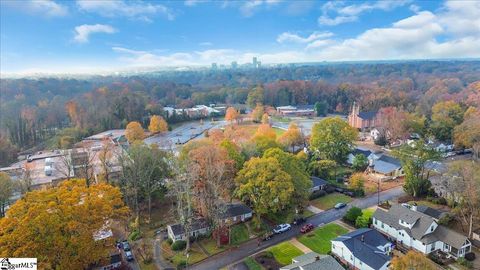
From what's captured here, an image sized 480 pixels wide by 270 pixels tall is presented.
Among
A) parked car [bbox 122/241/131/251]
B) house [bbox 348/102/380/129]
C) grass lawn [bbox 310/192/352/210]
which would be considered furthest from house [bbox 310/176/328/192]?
house [bbox 348/102/380/129]

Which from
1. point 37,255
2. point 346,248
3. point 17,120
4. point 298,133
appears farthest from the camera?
point 17,120

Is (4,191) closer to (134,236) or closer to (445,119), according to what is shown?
(134,236)

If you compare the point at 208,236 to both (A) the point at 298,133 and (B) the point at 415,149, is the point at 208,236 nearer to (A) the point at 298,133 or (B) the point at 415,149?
(B) the point at 415,149

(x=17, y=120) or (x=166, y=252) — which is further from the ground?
(x=17, y=120)

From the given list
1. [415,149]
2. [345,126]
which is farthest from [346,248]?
[345,126]

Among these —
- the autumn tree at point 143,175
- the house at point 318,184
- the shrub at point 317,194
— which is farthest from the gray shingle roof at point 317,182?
the autumn tree at point 143,175

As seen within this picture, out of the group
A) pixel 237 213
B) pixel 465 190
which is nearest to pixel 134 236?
pixel 237 213

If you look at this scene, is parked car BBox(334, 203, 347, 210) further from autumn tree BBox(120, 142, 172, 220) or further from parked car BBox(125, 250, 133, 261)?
parked car BBox(125, 250, 133, 261)
